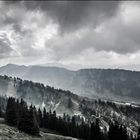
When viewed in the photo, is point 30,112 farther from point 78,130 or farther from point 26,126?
point 78,130

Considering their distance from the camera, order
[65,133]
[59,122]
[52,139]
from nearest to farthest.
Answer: [52,139], [65,133], [59,122]

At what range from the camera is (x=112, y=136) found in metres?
107

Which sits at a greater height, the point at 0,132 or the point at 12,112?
the point at 12,112

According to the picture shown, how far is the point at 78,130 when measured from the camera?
166m

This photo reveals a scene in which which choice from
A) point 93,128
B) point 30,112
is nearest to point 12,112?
point 30,112

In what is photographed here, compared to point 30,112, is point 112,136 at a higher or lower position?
lower

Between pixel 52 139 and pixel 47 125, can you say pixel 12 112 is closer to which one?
pixel 52 139

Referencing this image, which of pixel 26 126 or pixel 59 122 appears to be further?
pixel 59 122

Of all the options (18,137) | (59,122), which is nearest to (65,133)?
(59,122)

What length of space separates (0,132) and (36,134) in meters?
19.3

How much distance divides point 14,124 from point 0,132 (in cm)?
2629

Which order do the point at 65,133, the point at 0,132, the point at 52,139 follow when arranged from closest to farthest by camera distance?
the point at 0,132, the point at 52,139, the point at 65,133

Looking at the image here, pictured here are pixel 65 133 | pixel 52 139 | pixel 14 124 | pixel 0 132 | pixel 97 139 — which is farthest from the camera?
pixel 65 133

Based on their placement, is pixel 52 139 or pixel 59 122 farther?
pixel 59 122
